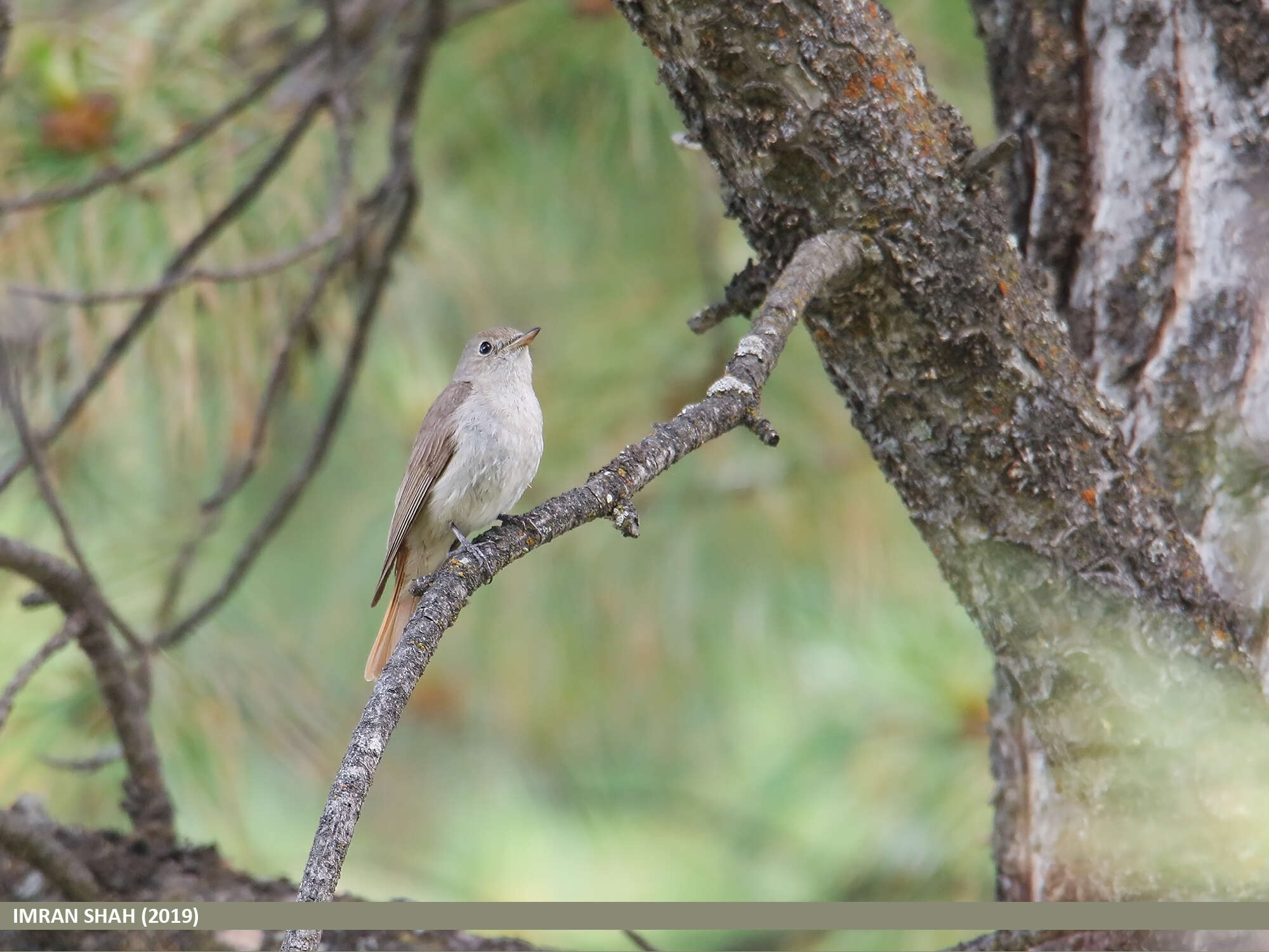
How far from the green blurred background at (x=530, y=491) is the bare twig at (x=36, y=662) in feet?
2.37

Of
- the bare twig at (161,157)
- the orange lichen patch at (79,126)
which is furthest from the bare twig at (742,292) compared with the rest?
the orange lichen patch at (79,126)

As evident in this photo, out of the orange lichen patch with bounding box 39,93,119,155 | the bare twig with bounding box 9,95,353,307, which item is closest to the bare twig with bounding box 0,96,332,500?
the bare twig with bounding box 9,95,353,307

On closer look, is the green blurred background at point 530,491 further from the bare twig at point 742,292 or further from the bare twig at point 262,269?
the bare twig at point 742,292

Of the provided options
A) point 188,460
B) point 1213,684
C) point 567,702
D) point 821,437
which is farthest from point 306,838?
point 1213,684

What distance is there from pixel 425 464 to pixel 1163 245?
4.87ft

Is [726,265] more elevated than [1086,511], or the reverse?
[726,265]

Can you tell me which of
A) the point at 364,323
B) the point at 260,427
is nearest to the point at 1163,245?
the point at 364,323

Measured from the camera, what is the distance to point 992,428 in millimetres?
1620

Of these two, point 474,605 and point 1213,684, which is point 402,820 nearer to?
point 474,605

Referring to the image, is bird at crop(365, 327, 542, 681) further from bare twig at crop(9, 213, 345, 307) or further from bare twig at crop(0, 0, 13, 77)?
bare twig at crop(0, 0, 13, 77)

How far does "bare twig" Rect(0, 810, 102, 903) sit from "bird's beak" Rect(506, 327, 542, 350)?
4.36ft

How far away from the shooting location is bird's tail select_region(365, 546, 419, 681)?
2.59 m

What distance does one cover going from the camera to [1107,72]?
1.99 meters

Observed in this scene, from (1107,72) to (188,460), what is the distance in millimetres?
2812
